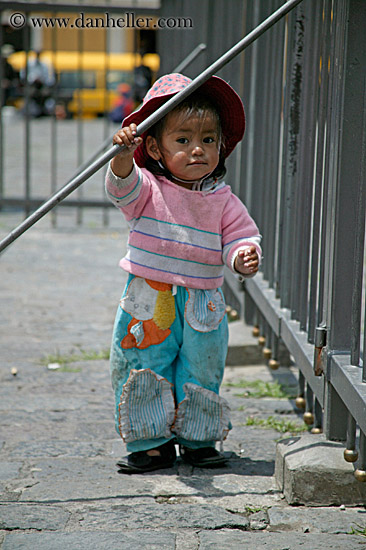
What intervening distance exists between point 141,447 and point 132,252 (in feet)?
2.16

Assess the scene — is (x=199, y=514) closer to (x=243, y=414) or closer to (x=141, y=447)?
(x=141, y=447)

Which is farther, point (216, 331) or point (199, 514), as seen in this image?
point (216, 331)

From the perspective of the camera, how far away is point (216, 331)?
9.71 ft

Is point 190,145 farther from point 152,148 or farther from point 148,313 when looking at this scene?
point 148,313

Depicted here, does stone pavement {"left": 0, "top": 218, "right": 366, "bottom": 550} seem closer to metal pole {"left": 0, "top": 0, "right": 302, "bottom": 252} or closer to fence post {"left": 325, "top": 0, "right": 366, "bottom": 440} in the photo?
fence post {"left": 325, "top": 0, "right": 366, "bottom": 440}

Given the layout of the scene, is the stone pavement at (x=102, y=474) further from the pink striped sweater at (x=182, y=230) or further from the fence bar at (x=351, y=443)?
the pink striped sweater at (x=182, y=230)

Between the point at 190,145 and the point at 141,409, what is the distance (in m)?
0.89

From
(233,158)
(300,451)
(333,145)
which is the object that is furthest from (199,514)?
(233,158)

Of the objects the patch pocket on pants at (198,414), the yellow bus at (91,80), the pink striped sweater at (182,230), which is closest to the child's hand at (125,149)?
the pink striped sweater at (182,230)

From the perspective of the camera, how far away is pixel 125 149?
2648mm

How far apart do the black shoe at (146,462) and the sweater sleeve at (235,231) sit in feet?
2.25

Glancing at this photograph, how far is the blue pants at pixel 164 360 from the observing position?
292 centimetres

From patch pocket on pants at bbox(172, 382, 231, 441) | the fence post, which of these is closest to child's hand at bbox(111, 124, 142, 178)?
the fence post

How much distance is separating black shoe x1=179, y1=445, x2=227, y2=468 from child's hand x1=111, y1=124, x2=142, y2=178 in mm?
979
